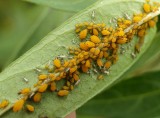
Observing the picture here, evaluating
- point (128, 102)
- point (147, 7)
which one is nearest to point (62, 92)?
point (147, 7)

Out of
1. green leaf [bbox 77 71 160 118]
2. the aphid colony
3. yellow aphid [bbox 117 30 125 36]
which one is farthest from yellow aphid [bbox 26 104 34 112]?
green leaf [bbox 77 71 160 118]

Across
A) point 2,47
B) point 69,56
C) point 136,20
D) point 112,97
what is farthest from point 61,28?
point 2,47

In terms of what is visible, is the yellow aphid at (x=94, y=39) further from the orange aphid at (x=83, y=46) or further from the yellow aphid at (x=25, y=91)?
the yellow aphid at (x=25, y=91)

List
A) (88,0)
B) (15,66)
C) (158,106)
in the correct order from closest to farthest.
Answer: (15,66)
(88,0)
(158,106)

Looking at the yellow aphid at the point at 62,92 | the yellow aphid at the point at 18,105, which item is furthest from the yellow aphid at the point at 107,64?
the yellow aphid at the point at 18,105

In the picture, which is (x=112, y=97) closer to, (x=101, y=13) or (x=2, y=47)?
(x=101, y=13)
